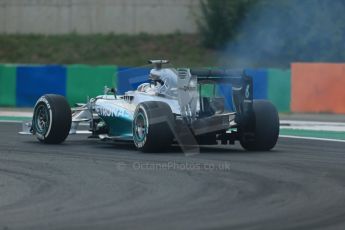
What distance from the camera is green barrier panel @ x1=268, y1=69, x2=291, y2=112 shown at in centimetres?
2425

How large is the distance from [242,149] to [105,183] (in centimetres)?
462

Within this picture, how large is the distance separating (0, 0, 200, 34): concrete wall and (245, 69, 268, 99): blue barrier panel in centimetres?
1140

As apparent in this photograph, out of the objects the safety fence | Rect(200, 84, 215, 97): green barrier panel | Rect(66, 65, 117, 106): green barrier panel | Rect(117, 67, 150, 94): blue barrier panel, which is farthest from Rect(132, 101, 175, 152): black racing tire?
Rect(66, 65, 117, 106): green barrier panel

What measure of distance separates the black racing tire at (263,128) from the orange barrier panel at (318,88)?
1038 centimetres

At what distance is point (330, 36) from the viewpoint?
105 ft

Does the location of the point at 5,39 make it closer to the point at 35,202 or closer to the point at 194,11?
the point at 194,11

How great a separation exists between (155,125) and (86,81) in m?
12.1

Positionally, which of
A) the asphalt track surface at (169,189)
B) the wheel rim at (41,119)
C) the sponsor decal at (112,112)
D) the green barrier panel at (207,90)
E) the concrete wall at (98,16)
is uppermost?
the concrete wall at (98,16)

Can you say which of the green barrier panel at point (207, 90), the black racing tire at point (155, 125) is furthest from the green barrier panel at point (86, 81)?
the black racing tire at point (155, 125)

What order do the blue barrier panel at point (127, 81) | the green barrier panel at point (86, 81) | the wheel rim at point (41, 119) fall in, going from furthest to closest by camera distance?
the green barrier panel at point (86, 81) < the blue barrier panel at point (127, 81) < the wheel rim at point (41, 119)

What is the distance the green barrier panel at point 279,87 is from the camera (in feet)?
79.6

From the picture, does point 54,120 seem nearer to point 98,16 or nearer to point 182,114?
point 182,114

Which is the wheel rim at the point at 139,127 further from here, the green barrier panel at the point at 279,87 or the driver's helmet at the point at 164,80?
the green barrier panel at the point at 279,87

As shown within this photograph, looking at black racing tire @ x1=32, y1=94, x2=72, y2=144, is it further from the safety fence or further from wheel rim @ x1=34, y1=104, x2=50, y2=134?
the safety fence
